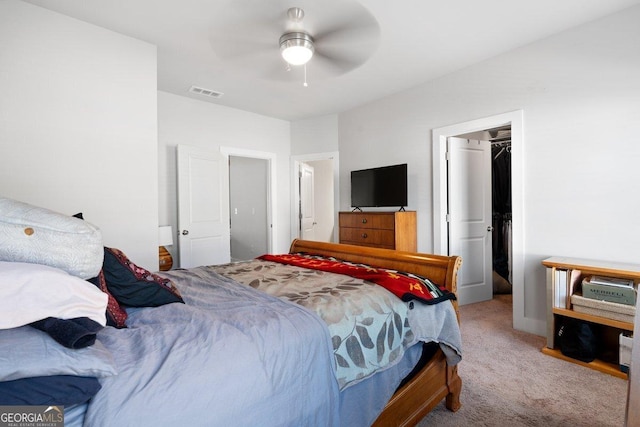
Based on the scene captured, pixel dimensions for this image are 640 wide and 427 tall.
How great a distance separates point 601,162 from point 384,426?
8.67 feet

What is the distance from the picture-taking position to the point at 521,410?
5.87 feet

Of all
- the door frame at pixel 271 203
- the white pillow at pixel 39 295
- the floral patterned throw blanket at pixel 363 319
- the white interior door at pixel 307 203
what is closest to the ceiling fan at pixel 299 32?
the floral patterned throw blanket at pixel 363 319

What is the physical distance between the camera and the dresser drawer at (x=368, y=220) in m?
3.57

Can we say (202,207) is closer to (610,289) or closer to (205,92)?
(205,92)

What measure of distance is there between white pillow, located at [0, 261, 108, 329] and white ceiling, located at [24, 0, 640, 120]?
6.64 feet

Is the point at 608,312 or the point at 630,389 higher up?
the point at 630,389

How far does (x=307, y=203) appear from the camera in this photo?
553cm

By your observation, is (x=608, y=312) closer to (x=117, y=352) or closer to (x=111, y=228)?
(x=117, y=352)

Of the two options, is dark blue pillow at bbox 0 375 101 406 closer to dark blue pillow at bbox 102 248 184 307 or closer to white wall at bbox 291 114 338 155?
dark blue pillow at bbox 102 248 184 307

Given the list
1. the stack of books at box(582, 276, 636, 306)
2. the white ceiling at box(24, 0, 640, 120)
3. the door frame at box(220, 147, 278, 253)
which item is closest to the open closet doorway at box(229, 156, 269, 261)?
the door frame at box(220, 147, 278, 253)

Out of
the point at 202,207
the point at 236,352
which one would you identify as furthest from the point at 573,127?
the point at 202,207

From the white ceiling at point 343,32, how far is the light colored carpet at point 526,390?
246cm

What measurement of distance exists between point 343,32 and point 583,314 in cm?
272

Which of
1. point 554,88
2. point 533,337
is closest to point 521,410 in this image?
point 533,337
